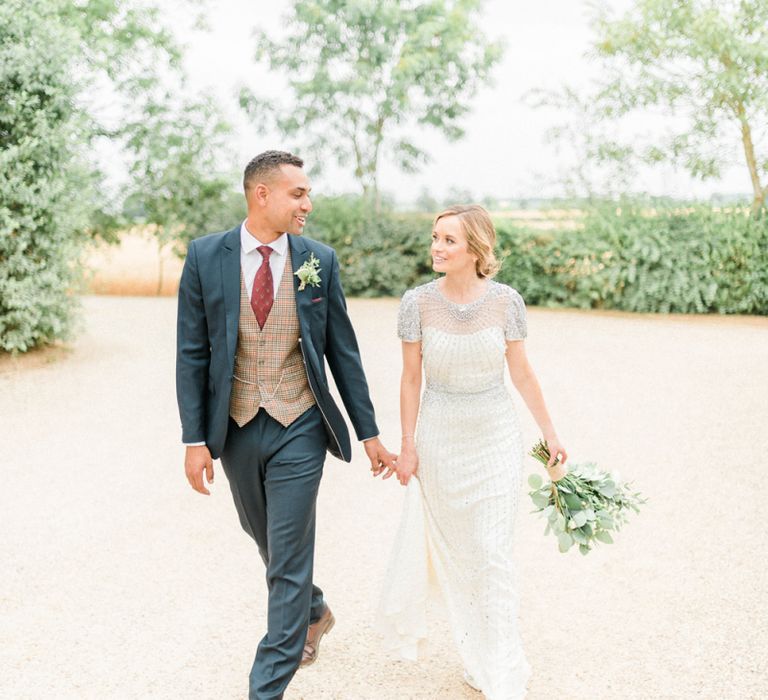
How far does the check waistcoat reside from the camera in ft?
11.2

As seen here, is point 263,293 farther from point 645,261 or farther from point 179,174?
point 179,174

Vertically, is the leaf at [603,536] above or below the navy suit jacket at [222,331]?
below

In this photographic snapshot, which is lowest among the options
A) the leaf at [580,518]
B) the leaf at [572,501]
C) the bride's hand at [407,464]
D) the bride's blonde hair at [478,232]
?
the leaf at [580,518]

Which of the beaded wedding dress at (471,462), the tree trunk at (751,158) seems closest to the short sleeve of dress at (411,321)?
the beaded wedding dress at (471,462)

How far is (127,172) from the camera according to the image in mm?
19656

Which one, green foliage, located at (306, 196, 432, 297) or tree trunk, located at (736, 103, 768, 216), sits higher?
tree trunk, located at (736, 103, 768, 216)

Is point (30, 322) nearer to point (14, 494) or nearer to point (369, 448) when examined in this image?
point (14, 494)

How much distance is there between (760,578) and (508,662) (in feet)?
7.51

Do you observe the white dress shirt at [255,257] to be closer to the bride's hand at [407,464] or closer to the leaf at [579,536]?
the bride's hand at [407,464]

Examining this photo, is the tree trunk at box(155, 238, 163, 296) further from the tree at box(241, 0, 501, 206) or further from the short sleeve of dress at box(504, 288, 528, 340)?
the short sleeve of dress at box(504, 288, 528, 340)

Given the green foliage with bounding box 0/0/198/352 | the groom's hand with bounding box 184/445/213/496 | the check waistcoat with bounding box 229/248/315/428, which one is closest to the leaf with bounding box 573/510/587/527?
the check waistcoat with bounding box 229/248/315/428

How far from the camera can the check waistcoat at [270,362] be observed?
3408 millimetres

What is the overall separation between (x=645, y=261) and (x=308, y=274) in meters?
13.7

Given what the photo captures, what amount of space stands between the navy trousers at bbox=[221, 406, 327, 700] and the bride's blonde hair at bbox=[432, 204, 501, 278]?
0.88 meters
